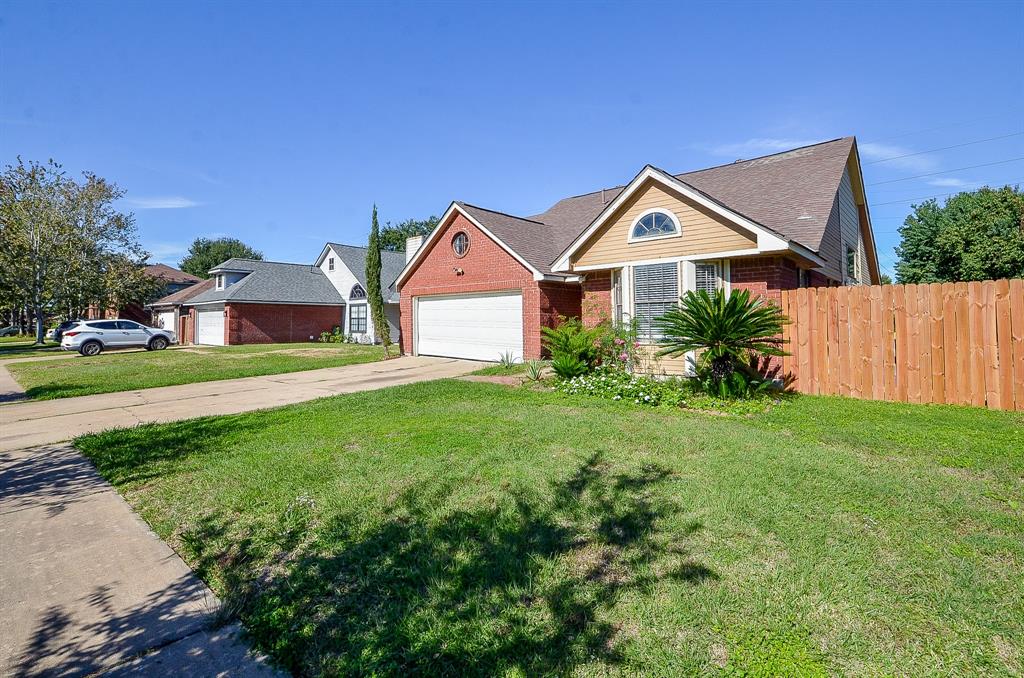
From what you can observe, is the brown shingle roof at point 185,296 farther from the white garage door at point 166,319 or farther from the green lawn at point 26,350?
the green lawn at point 26,350

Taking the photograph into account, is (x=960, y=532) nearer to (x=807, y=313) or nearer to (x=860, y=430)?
(x=860, y=430)

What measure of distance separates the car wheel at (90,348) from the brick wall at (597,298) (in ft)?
77.7

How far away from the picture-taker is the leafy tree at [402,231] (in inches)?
2458

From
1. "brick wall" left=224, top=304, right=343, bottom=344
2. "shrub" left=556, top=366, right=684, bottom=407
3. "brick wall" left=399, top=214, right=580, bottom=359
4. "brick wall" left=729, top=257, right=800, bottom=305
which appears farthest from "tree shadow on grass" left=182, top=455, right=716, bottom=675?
"brick wall" left=224, top=304, right=343, bottom=344

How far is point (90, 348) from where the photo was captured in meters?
22.6

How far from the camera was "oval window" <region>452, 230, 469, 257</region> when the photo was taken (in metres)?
16.8

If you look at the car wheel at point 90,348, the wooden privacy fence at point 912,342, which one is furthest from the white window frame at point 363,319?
the wooden privacy fence at point 912,342

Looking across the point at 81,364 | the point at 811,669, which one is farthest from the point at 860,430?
the point at 81,364

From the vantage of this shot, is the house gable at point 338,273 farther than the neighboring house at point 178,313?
No

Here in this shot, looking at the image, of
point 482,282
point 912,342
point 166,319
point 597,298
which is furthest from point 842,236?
point 166,319

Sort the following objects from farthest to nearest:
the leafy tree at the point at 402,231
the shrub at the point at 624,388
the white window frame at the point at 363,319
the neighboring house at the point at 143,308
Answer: the leafy tree at the point at 402,231
the neighboring house at the point at 143,308
the white window frame at the point at 363,319
the shrub at the point at 624,388

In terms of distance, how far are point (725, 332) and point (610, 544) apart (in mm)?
5685

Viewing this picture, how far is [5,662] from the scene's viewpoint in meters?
2.44

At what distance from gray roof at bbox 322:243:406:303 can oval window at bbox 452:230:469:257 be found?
11911 mm
